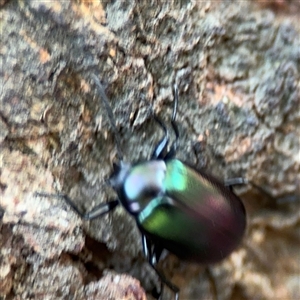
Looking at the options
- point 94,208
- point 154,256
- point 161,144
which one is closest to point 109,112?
point 161,144

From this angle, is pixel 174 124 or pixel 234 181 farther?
pixel 234 181

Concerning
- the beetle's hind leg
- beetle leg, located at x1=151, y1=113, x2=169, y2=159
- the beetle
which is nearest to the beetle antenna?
the beetle

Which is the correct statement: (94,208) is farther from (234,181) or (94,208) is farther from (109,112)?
(234,181)

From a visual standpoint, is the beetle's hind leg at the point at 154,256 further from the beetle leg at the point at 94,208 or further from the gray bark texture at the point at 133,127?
the beetle leg at the point at 94,208

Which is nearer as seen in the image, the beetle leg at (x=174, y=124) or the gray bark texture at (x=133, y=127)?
the gray bark texture at (x=133, y=127)

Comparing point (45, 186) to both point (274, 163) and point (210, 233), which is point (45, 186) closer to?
point (210, 233)

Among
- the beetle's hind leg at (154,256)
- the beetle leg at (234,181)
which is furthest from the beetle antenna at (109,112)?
the beetle leg at (234,181)
